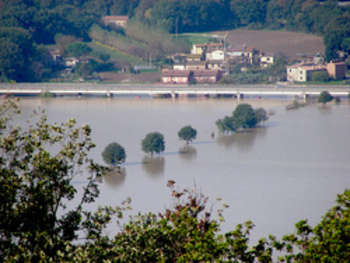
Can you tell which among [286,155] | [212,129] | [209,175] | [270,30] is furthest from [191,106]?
[270,30]

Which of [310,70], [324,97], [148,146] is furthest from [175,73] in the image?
[148,146]

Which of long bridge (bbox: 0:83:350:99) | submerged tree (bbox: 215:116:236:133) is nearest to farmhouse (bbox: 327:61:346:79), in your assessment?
long bridge (bbox: 0:83:350:99)

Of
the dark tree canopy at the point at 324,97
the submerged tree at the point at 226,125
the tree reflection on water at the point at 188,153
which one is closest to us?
the tree reflection on water at the point at 188,153

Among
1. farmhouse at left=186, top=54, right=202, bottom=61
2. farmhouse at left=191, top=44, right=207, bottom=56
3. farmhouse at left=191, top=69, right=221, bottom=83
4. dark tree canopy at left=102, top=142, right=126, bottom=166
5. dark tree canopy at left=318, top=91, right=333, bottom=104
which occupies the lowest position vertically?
dark tree canopy at left=102, top=142, right=126, bottom=166

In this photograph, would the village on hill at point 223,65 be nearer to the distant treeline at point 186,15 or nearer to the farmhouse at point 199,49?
the farmhouse at point 199,49

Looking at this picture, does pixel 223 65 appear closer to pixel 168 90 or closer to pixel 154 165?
pixel 168 90

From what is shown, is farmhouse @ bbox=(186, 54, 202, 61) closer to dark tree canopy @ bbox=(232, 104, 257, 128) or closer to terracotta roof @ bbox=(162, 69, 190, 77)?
terracotta roof @ bbox=(162, 69, 190, 77)

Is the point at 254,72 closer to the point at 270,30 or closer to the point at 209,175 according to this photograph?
the point at 270,30

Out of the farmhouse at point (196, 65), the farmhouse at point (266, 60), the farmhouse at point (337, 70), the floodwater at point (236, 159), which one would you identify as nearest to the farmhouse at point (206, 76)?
the farmhouse at point (196, 65)
